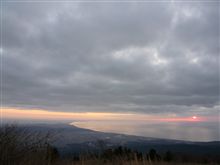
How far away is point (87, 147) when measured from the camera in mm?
9648

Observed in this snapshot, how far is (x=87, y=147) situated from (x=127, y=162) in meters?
1.64

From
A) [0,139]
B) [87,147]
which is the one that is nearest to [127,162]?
[87,147]

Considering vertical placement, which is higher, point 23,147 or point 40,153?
point 23,147

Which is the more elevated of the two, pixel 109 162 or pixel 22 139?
pixel 22 139

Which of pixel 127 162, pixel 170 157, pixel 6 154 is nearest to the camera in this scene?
pixel 6 154

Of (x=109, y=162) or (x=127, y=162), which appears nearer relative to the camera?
(x=127, y=162)

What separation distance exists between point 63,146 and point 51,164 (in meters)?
1.64

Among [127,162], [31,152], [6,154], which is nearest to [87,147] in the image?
[127,162]

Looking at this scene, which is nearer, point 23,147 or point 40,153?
point 23,147

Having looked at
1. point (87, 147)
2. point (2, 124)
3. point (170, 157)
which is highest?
point (2, 124)

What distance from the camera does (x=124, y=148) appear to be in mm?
10289

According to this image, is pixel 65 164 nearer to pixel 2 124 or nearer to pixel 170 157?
pixel 2 124

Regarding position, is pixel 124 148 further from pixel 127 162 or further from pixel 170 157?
pixel 170 157

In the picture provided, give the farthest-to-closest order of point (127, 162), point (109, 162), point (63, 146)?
point (63, 146), point (109, 162), point (127, 162)
